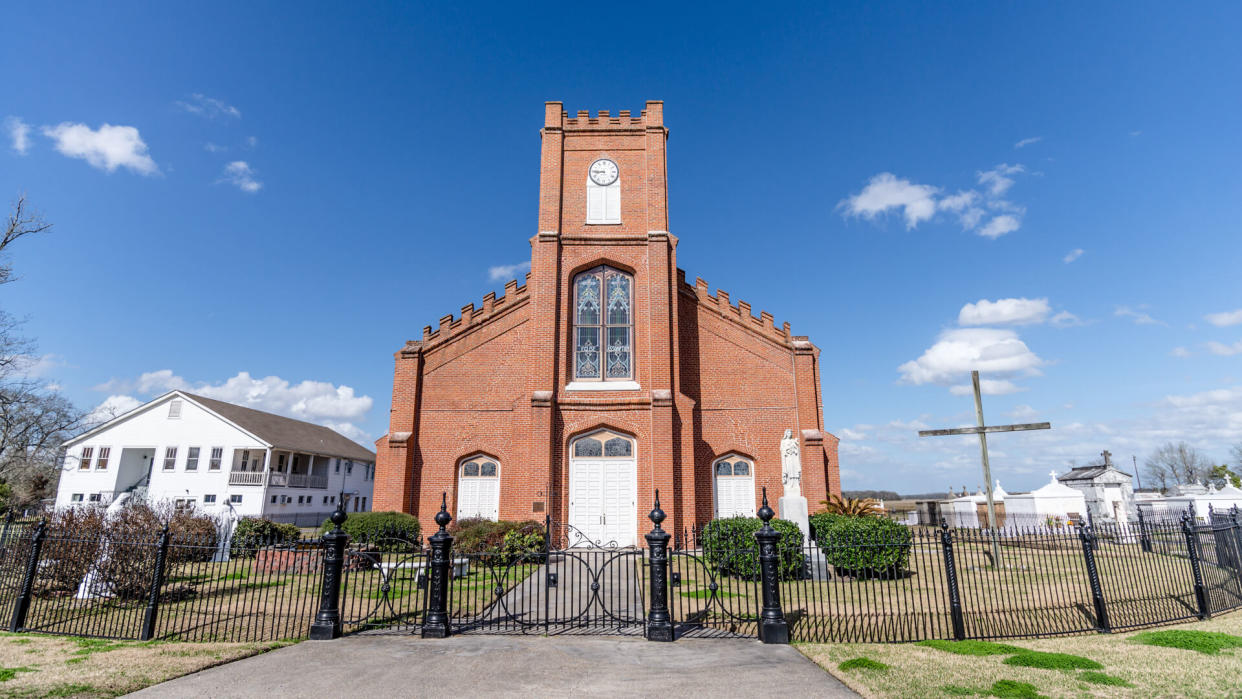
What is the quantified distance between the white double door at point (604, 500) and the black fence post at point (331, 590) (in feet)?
34.8

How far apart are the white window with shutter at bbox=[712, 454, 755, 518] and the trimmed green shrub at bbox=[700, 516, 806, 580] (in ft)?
18.6

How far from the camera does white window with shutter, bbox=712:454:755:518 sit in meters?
20.2

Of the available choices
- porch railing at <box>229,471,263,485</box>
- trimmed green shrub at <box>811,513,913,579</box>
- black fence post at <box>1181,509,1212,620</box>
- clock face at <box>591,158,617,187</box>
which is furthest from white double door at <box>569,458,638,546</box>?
porch railing at <box>229,471,263,485</box>

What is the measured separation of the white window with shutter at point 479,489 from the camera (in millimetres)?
19875

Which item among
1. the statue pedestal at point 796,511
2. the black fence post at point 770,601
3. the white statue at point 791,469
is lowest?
the black fence post at point 770,601

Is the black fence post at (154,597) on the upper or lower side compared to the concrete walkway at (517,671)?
upper

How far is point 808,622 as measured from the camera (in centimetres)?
903

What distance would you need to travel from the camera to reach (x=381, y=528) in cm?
1669

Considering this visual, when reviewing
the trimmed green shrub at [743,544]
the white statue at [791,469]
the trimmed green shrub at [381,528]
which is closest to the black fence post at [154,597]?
the trimmed green shrub at [381,528]

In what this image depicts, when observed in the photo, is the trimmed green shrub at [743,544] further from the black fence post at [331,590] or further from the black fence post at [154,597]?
the black fence post at [154,597]

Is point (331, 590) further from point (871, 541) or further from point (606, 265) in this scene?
point (606, 265)

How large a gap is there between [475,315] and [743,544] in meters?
12.6

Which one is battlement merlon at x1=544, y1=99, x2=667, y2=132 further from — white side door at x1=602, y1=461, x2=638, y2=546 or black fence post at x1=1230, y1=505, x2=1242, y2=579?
black fence post at x1=1230, y1=505, x2=1242, y2=579

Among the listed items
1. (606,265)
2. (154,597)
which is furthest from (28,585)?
(606,265)
